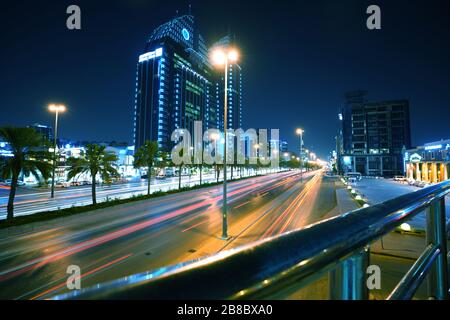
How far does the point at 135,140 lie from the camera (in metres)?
128

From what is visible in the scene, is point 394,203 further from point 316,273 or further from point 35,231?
point 35,231

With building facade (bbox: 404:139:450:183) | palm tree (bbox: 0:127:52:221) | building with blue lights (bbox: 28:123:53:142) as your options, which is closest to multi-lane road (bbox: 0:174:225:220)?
palm tree (bbox: 0:127:52:221)

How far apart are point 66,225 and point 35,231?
1.63 m

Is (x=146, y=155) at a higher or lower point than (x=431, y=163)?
higher

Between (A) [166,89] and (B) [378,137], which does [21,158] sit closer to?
(B) [378,137]

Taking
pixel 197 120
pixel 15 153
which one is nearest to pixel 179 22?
pixel 197 120

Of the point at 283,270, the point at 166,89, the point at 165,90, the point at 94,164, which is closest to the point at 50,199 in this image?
the point at 94,164

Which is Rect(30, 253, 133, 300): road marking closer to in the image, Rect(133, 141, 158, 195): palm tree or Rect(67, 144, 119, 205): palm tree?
Rect(67, 144, 119, 205): palm tree

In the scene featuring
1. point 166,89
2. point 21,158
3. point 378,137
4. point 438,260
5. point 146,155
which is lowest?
point 438,260

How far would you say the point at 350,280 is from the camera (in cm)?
90

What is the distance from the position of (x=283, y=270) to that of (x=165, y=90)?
136514 millimetres

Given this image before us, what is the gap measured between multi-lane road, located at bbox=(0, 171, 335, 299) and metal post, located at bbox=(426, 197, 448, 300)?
31.1 ft

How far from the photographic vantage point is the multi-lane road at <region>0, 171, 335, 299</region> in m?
8.63

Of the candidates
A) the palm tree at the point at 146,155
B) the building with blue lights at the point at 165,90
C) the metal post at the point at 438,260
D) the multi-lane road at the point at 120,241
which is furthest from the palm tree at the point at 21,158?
the building with blue lights at the point at 165,90
